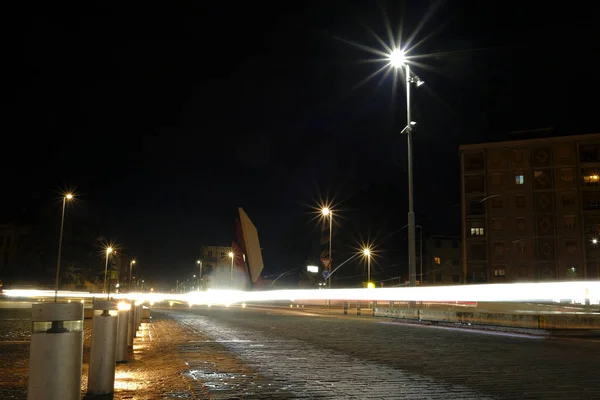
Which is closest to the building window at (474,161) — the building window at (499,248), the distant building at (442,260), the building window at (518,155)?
the building window at (518,155)

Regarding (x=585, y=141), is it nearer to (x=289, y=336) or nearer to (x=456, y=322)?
(x=456, y=322)

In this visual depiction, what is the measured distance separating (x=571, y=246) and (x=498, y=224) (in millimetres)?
9165

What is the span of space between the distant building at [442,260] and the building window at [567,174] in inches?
878

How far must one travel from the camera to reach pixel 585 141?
227 ft

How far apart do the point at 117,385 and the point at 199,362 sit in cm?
201

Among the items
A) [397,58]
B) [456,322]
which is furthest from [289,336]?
[397,58]

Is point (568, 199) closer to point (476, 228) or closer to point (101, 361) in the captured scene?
point (476, 228)

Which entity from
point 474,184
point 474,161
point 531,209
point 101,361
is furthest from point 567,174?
point 101,361

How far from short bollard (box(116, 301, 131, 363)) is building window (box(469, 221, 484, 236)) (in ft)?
228

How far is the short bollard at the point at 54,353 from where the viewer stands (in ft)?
11.7

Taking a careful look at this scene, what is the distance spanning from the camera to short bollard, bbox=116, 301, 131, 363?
736cm

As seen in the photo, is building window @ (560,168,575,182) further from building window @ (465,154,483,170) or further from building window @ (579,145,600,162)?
building window @ (465,154,483,170)

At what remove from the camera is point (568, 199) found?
69500mm

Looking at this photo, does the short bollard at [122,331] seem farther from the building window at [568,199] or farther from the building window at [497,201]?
the building window at [568,199]
